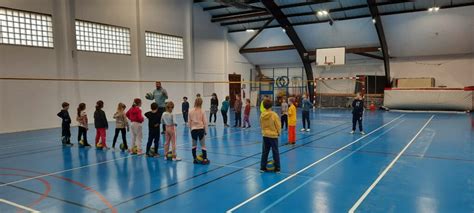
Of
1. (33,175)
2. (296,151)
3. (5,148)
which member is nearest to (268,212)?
(296,151)

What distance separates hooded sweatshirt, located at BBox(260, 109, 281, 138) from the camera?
6887mm

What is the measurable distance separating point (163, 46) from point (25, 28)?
853cm

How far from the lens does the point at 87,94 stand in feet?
57.3

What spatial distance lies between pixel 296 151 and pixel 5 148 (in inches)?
362

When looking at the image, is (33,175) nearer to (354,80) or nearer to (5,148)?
(5,148)

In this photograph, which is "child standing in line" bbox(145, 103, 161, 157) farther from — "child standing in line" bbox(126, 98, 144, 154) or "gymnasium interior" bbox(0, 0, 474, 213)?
"child standing in line" bbox(126, 98, 144, 154)

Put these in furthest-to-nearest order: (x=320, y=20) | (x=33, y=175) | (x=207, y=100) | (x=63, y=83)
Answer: (x=207, y=100), (x=320, y=20), (x=63, y=83), (x=33, y=175)

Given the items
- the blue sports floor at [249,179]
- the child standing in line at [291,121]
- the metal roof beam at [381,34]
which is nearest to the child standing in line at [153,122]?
the blue sports floor at [249,179]

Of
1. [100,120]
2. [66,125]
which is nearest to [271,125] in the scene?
[100,120]

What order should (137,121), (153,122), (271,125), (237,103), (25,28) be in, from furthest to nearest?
(237,103) → (25,28) → (137,121) → (153,122) → (271,125)

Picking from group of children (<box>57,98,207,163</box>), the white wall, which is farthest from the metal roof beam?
group of children (<box>57,98,207,163</box>)

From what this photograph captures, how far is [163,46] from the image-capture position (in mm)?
22016

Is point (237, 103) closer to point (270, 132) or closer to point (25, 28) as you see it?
point (270, 132)

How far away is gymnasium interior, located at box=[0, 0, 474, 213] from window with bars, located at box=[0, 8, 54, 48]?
0.05 meters
